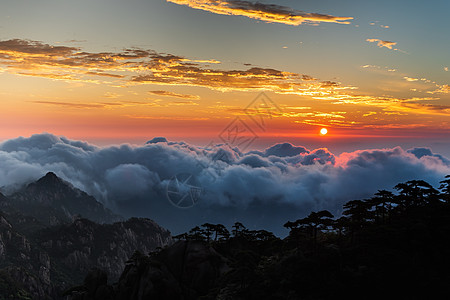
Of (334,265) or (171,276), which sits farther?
(171,276)

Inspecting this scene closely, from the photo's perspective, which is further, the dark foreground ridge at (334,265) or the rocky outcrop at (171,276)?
the rocky outcrop at (171,276)

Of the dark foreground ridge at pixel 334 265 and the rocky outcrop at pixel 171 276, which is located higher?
the dark foreground ridge at pixel 334 265

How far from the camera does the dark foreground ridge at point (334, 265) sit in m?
58.4

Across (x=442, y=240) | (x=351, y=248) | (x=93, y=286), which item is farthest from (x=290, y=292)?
(x=93, y=286)

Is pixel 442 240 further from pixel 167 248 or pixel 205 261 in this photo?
pixel 167 248

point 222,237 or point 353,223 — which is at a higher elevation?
point 353,223

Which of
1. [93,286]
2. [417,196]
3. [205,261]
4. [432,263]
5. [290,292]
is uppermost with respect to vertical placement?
[417,196]

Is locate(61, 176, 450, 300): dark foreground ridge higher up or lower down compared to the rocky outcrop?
higher up

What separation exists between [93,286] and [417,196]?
8687 cm

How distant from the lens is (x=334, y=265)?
66.3 m

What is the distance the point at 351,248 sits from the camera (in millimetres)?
68250

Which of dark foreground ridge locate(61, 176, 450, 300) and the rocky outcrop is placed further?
the rocky outcrop

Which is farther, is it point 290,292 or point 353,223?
point 353,223

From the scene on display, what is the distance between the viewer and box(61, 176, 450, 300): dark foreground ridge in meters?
58.4
